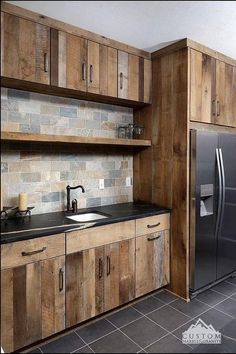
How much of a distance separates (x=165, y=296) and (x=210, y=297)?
44 centimetres

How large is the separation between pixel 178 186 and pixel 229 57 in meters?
1.55

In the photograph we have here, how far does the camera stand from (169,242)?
265 cm

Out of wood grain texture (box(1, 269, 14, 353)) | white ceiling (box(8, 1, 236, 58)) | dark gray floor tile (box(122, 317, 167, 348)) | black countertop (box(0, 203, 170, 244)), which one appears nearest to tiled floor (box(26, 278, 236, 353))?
dark gray floor tile (box(122, 317, 167, 348))

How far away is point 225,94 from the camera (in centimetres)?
284

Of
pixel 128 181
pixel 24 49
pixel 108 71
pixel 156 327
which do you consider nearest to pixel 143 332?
pixel 156 327

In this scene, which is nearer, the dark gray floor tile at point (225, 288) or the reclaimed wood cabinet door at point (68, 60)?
the reclaimed wood cabinet door at point (68, 60)

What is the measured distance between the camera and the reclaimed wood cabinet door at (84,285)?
1.98 m

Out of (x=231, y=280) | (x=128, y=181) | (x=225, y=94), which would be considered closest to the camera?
(x=225, y=94)

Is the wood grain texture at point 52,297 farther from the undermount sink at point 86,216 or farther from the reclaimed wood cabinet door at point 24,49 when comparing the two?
the reclaimed wood cabinet door at point 24,49

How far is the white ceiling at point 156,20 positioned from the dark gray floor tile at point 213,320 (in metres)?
2.31

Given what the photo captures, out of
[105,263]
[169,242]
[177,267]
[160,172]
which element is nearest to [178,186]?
[160,172]

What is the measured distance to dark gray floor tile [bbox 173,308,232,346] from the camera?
6.80 ft

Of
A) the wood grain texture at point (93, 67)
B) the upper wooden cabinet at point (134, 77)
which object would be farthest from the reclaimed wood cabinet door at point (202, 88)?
the wood grain texture at point (93, 67)

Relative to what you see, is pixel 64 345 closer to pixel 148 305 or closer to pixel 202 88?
pixel 148 305
